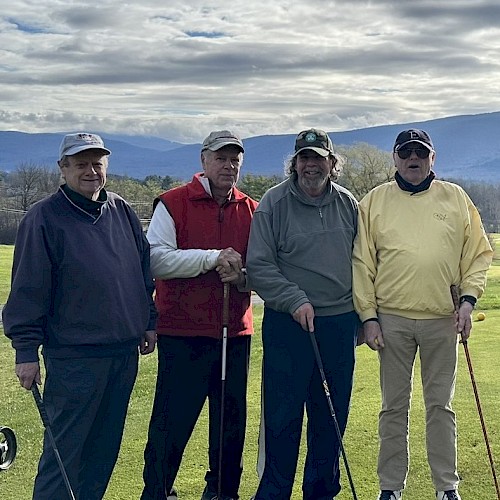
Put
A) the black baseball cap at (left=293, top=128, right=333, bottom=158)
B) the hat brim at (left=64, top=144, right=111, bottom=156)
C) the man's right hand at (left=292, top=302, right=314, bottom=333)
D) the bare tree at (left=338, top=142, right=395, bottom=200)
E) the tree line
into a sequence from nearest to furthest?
the hat brim at (left=64, top=144, right=111, bottom=156) < the man's right hand at (left=292, top=302, right=314, bottom=333) < the black baseball cap at (left=293, top=128, right=333, bottom=158) < the tree line < the bare tree at (left=338, top=142, right=395, bottom=200)

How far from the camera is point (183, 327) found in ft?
12.9

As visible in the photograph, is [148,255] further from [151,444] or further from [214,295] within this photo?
[151,444]

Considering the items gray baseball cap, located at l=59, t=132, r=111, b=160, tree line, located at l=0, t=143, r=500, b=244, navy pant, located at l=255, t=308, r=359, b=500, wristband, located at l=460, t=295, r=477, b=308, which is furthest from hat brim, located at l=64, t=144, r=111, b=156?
tree line, located at l=0, t=143, r=500, b=244

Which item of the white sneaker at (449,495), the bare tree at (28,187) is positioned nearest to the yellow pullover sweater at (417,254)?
the white sneaker at (449,495)

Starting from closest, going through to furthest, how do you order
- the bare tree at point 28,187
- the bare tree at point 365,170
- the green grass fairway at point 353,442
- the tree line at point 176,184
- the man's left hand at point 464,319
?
the man's left hand at point 464,319, the green grass fairway at point 353,442, the tree line at point 176,184, the bare tree at point 365,170, the bare tree at point 28,187

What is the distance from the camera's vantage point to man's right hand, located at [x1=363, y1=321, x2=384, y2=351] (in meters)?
3.89

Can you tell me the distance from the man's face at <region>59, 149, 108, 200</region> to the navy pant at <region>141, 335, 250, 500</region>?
1010 mm

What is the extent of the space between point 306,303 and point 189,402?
3.11 feet

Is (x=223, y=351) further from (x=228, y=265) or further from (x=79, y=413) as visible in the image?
(x=79, y=413)

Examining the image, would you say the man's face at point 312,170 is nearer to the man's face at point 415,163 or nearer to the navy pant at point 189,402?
the man's face at point 415,163

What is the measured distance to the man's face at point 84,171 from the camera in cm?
342

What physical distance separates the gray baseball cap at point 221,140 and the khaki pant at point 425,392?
1.28 metres

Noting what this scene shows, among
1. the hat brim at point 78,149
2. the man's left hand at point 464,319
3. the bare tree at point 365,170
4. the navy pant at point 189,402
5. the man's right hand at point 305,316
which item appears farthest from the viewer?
the bare tree at point 365,170

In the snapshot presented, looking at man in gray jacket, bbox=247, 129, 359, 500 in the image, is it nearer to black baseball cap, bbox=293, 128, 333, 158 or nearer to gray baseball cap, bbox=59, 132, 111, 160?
black baseball cap, bbox=293, 128, 333, 158
